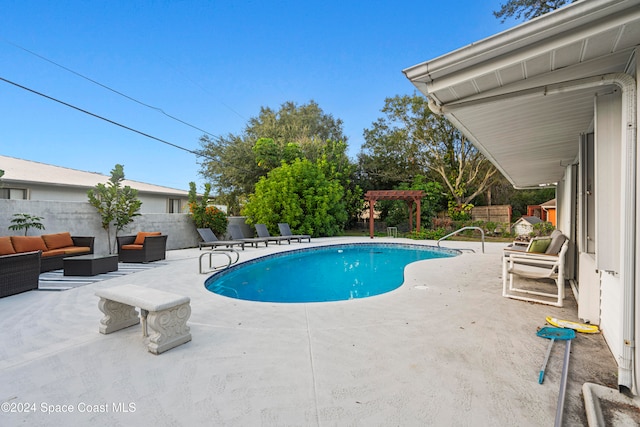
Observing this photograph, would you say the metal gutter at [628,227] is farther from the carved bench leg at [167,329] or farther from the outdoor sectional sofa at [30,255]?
the outdoor sectional sofa at [30,255]

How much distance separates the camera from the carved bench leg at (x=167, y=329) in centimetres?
258

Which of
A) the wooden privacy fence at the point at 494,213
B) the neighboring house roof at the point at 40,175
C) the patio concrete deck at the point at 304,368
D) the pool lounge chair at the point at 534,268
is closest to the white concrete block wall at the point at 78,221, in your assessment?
the neighboring house roof at the point at 40,175

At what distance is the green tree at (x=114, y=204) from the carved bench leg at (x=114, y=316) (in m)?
7.07

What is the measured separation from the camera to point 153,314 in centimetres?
259

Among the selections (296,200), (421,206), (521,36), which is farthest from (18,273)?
(421,206)

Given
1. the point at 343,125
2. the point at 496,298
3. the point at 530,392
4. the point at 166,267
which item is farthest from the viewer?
the point at 343,125

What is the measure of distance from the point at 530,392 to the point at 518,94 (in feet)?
7.06

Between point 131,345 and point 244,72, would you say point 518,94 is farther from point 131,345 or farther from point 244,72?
point 244,72

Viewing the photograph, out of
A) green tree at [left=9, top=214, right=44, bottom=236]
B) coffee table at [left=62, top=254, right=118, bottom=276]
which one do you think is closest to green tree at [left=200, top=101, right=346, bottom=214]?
green tree at [left=9, top=214, right=44, bottom=236]

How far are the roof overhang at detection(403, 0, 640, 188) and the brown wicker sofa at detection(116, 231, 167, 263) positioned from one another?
24.9 feet

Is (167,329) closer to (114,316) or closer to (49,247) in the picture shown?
(114,316)

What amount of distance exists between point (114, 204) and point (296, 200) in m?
7.67

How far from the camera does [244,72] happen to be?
55.9 ft

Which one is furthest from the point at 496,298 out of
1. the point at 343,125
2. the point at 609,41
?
the point at 343,125
